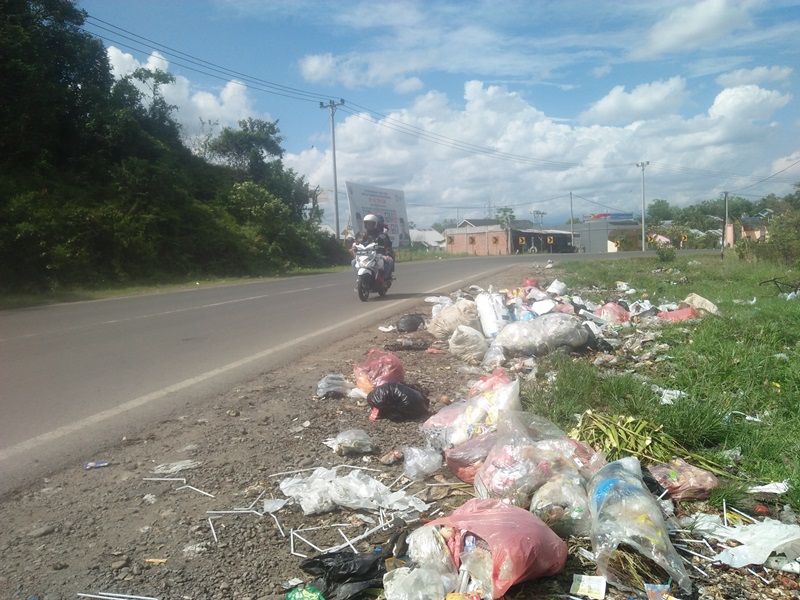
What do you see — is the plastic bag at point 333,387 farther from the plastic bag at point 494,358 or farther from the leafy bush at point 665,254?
the leafy bush at point 665,254

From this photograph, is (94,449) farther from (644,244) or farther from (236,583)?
(644,244)

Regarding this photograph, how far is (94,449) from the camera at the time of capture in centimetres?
427

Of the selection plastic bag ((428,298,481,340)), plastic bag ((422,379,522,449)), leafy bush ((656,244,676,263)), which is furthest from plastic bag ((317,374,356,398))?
leafy bush ((656,244,676,263))

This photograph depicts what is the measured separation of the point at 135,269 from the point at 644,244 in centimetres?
5223

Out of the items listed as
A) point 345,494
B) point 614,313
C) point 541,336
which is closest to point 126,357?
point 541,336

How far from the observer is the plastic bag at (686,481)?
3301 mm

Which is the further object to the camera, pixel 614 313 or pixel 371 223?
pixel 371 223

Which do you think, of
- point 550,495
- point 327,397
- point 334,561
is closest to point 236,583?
point 334,561

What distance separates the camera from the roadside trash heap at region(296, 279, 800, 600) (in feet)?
8.29

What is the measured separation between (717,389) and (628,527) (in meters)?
3.01

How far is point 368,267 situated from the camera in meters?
13.2

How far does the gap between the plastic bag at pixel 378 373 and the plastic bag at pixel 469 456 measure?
1.73 metres

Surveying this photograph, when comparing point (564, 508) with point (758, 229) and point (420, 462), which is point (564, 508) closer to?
point (420, 462)

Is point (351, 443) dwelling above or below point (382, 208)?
below
